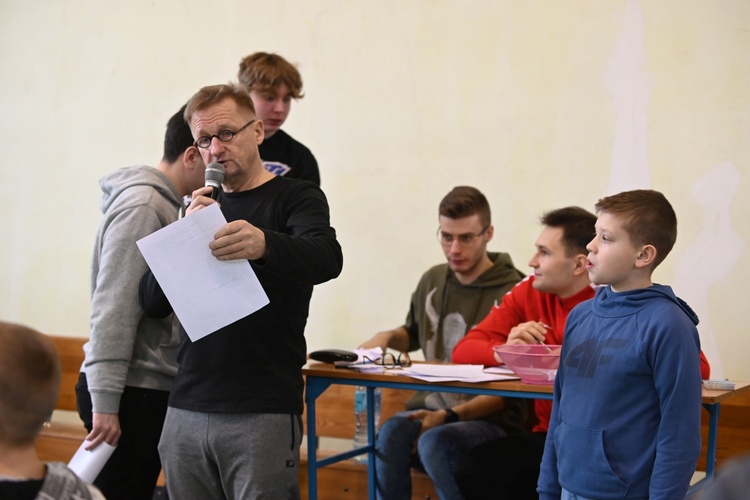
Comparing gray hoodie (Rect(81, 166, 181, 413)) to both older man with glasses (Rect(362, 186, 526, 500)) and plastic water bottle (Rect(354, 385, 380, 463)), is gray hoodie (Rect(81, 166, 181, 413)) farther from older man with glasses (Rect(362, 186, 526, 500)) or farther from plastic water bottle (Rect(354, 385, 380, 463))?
plastic water bottle (Rect(354, 385, 380, 463))

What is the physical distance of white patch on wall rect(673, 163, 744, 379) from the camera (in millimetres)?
3602

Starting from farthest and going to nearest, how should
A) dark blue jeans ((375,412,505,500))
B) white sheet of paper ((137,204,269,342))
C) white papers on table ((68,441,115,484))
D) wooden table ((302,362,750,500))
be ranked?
1. dark blue jeans ((375,412,505,500))
2. wooden table ((302,362,750,500))
3. white papers on table ((68,441,115,484))
4. white sheet of paper ((137,204,269,342))

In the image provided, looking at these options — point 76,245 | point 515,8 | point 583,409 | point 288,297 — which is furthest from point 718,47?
point 76,245

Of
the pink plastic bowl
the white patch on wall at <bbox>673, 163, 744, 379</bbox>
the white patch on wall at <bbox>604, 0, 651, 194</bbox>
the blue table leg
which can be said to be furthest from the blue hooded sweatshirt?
the white patch on wall at <bbox>604, 0, 651, 194</bbox>

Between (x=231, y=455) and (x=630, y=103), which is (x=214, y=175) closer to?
(x=231, y=455)

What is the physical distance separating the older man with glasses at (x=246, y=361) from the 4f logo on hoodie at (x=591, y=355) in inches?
24.6

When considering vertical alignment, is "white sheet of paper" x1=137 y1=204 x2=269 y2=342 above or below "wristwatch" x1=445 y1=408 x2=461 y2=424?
above

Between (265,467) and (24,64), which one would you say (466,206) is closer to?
(265,467)

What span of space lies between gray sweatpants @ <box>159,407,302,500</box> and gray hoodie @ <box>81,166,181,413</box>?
276 millimetres

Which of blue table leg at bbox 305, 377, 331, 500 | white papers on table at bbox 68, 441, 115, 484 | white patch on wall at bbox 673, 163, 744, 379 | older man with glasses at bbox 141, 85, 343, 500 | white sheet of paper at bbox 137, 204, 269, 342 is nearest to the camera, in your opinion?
white sheet of paper at bbox 137, 204, 269, 342

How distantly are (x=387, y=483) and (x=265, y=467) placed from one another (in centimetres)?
123

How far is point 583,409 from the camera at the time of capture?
207cm

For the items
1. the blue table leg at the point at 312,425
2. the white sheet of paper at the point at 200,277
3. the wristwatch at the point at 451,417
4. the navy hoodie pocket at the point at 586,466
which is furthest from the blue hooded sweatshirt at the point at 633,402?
the wristwatch at the point at 451,417

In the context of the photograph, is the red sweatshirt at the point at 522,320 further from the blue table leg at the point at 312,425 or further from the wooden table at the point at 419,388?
the blue table leg at the point at 312,425
